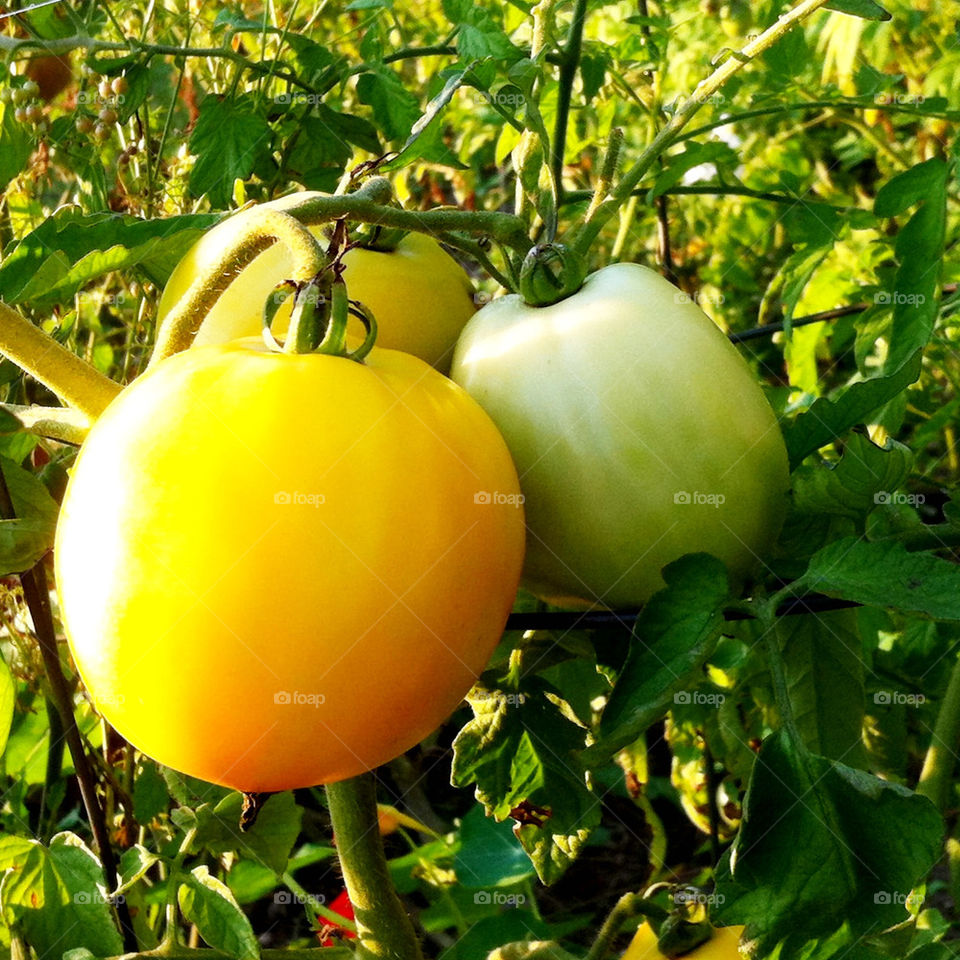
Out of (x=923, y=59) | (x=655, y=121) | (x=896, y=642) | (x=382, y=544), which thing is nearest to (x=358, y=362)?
(x=382, y=544)

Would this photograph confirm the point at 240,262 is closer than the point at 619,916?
Yes

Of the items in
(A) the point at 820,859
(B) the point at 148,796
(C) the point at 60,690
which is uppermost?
(A) the point at 820,859

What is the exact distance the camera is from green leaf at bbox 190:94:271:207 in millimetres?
838

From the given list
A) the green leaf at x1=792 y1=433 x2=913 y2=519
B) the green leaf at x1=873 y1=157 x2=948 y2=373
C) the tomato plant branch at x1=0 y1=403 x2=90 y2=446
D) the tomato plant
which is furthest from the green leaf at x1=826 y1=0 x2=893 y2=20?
the tomato plant branch at x1=0 y1=403 x2=90 y2=446

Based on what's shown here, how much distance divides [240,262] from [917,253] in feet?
1.44

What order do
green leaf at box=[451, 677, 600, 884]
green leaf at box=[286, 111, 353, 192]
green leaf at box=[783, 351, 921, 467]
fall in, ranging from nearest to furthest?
1. green leaf at box=[783, 351, 921, 467]
2. green leaf at box=[451, 677, 600, 884]
3. green leaf at box=[286, 111, 353, 192]

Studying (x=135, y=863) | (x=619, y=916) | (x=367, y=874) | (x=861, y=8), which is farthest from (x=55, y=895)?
(x=861, y=8)

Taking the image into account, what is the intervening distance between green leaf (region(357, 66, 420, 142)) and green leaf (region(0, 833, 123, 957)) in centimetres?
54

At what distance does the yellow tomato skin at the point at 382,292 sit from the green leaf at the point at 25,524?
121 millimetres

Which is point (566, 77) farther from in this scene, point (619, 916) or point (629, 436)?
point (619, 916)

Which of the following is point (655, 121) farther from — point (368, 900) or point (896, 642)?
point (368, 900)

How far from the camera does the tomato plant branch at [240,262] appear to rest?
0.49 meters

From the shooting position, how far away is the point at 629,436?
55 cm

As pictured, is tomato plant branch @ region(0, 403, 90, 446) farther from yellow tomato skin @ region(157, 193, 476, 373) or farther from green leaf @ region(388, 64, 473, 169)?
green leaf @ region(388, 64, 473, 169)
